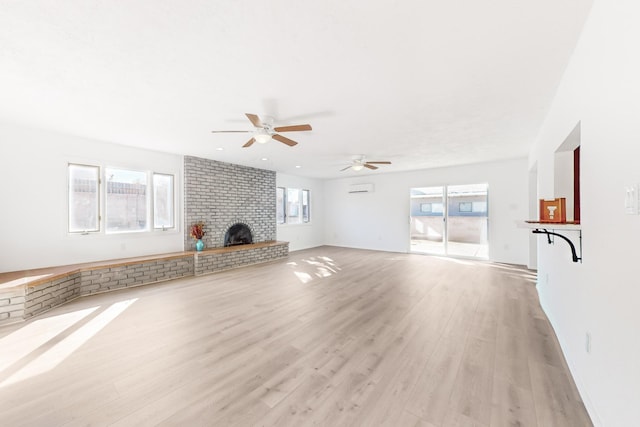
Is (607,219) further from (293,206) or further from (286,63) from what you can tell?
(293,206)

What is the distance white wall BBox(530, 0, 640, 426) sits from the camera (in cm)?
112

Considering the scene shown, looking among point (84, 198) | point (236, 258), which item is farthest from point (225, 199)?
point (84, 198)

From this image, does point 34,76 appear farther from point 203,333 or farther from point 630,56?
point 630,56

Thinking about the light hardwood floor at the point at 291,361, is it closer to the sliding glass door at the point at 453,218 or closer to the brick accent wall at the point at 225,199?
the brick accent wall at the point at 225,199

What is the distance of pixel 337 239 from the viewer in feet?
31.0

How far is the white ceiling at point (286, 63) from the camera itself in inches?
62.8

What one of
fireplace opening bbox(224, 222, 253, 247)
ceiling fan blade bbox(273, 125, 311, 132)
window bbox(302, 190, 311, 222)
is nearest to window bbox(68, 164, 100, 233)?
fireplace opening bbox(224, 222, 253, 247)

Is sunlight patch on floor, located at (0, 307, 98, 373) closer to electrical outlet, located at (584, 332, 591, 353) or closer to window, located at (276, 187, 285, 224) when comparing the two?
electrical outlet, located at (584, 332, 591, 353)

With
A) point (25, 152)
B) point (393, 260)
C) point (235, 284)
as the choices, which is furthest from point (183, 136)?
point (393, 260)

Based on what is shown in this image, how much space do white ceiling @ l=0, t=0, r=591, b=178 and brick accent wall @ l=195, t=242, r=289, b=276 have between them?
2.86 meters

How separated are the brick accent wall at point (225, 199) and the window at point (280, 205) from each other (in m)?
0.42

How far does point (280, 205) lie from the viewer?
325 inches

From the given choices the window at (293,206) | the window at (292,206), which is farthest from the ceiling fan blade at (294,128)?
the window at (293,206)

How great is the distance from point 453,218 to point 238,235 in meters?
6.23
